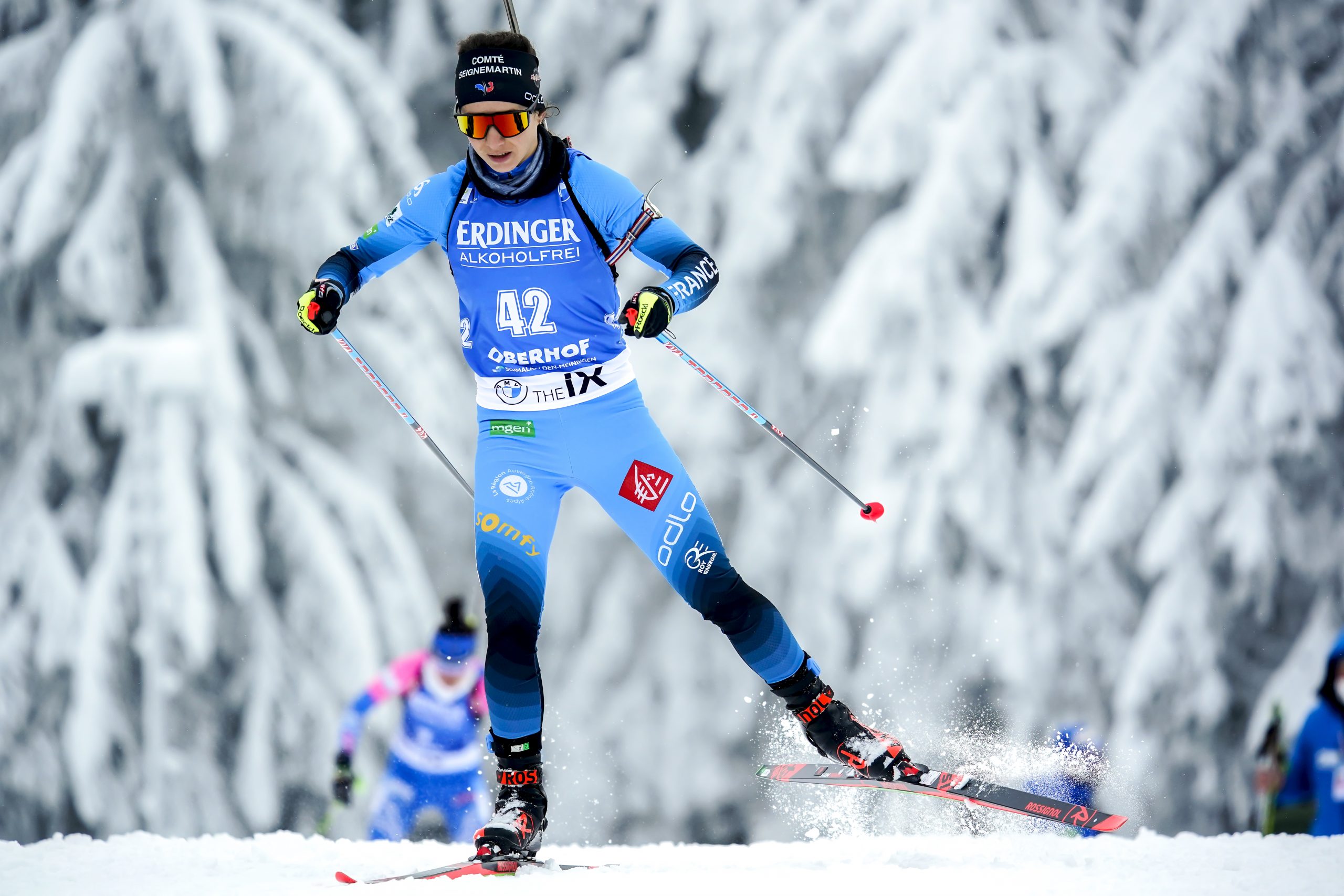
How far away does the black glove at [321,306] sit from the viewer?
3.71m

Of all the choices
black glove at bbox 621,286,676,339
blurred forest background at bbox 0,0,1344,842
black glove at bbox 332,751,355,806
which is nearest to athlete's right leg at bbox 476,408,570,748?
black glove at bbox 621,286,676,339

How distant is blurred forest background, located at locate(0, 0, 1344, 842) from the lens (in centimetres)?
876

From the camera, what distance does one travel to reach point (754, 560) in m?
10.1

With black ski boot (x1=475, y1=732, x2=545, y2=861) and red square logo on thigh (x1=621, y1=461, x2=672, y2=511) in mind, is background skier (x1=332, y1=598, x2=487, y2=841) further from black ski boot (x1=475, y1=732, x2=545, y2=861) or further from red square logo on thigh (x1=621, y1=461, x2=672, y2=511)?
red square logo on thigh (x1=621, y1=461, x2=672, y2=511)

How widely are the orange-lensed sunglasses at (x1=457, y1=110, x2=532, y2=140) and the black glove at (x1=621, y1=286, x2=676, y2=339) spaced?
634mm

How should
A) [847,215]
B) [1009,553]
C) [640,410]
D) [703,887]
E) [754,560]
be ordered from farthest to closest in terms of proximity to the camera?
1. [847,215]
2. [754,560]
3. [1009,553]
4. [640,410]
5. [703,887]

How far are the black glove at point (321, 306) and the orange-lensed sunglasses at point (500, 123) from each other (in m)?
0.63

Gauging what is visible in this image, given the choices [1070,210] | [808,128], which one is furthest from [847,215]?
[1070,210]

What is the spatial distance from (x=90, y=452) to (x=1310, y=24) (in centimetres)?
974

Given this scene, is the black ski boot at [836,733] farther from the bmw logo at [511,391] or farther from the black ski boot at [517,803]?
the bmw logo at [511,391]

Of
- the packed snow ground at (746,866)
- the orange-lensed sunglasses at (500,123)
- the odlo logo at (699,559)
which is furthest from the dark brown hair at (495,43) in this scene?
the packed snow ground at (746,866)

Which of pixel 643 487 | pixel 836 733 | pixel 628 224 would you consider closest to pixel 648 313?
pixel 628 224

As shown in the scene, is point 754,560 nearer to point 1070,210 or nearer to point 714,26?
point 1070,210

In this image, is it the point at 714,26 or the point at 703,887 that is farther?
the point at 714,26
